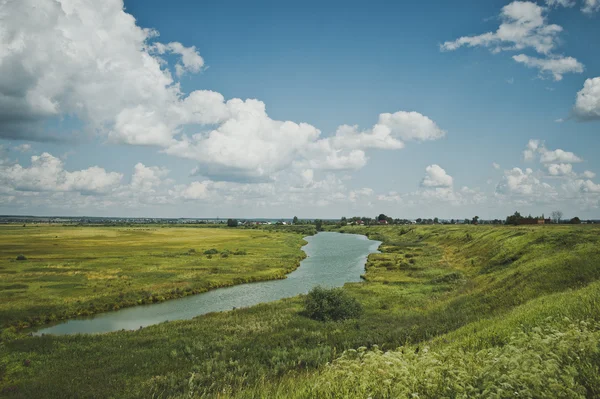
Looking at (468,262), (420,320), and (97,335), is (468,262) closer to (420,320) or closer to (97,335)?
(420,320)

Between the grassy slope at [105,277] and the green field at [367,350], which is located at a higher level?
the green field at [367,350]

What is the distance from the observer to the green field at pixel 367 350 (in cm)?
796

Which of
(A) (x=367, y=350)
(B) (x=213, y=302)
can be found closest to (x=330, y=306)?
(A) (x=367, y=350)

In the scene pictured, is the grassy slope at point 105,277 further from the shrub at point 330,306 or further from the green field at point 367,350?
the shrub at point 330,306

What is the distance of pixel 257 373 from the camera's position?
1805 centimetres

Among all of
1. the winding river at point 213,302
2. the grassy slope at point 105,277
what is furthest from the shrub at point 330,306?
the grassy slope at point 105,277

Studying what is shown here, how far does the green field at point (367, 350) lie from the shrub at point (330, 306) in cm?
172

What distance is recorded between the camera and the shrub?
31.2 metres

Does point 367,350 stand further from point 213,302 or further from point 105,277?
point 105,277

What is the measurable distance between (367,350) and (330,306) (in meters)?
14.1

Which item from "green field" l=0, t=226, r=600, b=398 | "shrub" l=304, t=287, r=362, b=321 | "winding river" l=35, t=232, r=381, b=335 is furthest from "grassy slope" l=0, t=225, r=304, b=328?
"shrub" l=304, t=287, r=362, b=321

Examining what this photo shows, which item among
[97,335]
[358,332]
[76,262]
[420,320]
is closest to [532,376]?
[358,332]

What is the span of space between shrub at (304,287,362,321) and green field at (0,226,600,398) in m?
1.72

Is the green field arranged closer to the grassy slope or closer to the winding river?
the winding river
